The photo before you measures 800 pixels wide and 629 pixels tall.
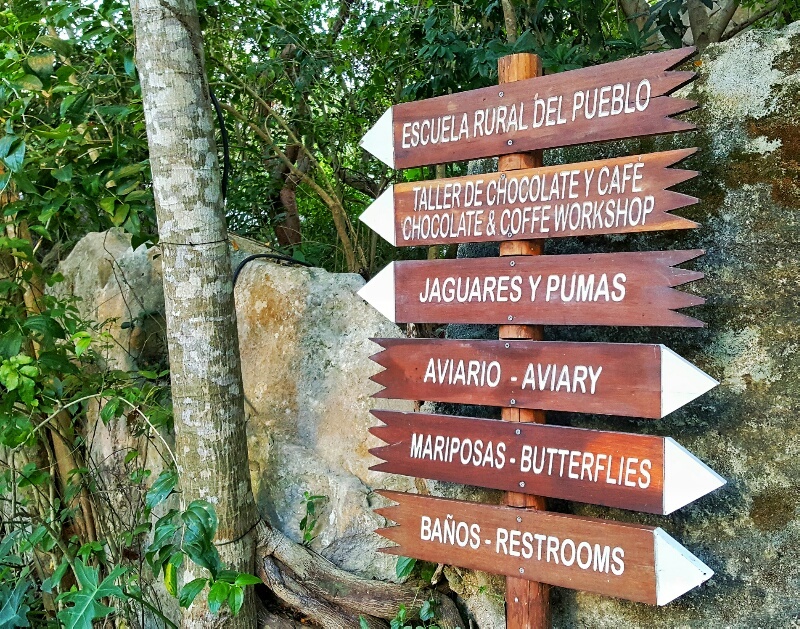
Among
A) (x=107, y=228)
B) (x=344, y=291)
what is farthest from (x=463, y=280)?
(x=107, y=228)

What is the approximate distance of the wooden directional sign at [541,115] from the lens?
1793mm

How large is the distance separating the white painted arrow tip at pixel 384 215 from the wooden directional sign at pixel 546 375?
1.12 feet

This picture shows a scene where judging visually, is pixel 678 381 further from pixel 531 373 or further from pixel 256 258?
pixel 256 258

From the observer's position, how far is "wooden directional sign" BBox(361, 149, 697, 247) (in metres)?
1.78

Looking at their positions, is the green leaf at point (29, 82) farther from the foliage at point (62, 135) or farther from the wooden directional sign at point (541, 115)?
the wooden directional sign at point (541, 115)

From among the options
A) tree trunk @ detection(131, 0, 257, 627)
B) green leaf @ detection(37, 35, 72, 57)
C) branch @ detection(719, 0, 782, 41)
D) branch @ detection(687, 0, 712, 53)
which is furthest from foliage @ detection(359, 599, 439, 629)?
branch @ detection(687, 0, 712, 53)

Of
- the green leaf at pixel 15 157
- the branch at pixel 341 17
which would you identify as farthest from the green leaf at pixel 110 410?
the branch at pixel 341 17

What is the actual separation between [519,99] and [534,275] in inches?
19.6

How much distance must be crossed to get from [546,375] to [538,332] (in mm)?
149

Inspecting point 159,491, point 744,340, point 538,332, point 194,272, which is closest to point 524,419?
point 538,332

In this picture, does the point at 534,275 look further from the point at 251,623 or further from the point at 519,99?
the point at 251,623

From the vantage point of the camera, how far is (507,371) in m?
2.02

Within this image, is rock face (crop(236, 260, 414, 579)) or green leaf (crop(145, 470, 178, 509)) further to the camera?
rock face (crop(236, 260, 414, 579))

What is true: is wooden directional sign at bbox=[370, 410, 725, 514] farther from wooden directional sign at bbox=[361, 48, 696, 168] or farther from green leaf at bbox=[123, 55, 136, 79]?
green leaf at bbox=[123, 55, 136, 79]
